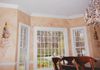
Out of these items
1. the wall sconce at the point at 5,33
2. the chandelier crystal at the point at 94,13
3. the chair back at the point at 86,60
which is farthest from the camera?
the wall sconce at the point at 5,33

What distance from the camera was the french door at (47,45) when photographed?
5664 mm

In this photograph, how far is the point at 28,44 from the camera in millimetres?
5457

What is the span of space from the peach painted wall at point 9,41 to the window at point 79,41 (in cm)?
284

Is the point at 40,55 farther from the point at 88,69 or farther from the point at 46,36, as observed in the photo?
the point at 88,69

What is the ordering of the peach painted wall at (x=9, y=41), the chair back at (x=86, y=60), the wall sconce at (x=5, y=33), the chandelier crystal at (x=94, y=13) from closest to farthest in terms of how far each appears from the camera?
the chair back at (x=86, y=60)
the chandelier crystal at (x=94, y=13)
the peach painted wall at (x=9, y=41)
the wall sconce at (x=5, y=33)

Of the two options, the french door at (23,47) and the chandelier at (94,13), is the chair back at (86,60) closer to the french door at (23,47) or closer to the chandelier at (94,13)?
the chandelier at (94,13)

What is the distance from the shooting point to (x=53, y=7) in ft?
17.1

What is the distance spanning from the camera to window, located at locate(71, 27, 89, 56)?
19.1 ft

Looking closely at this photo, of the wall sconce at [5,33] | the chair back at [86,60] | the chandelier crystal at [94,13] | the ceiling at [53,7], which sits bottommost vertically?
the chair back at [86,60]

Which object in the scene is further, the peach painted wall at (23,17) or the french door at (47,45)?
the french door at (47,45)

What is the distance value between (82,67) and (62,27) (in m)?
4.04

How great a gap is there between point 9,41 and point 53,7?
2.25 metres

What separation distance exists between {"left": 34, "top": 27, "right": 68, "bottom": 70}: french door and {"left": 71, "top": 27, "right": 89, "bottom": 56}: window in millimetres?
394

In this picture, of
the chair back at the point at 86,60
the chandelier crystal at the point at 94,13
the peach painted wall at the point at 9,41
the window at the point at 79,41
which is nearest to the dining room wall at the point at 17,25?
the peach painted wall at the point at 9,41
